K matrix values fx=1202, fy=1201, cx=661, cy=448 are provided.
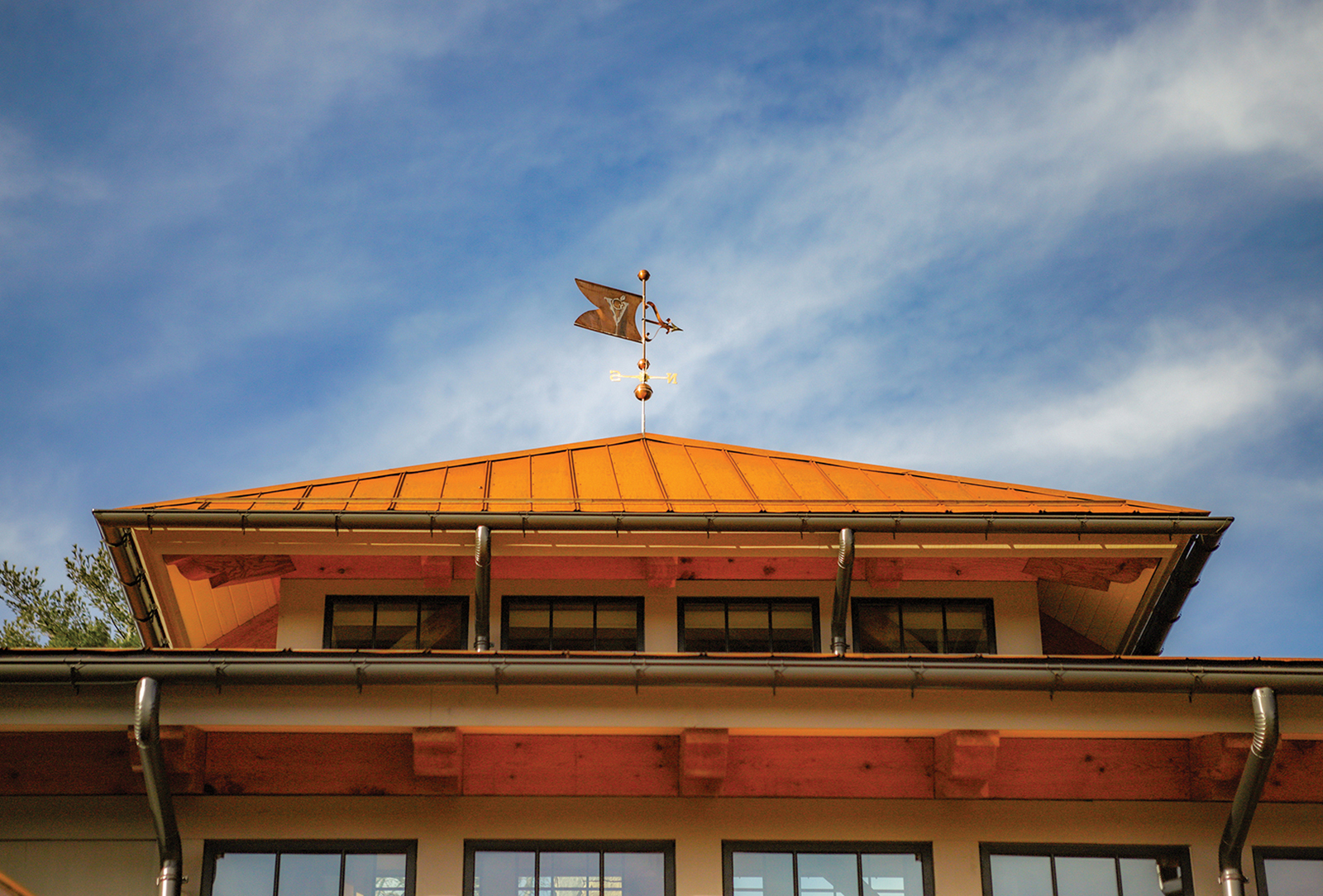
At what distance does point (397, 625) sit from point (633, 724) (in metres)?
2.84

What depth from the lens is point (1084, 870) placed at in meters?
8.30

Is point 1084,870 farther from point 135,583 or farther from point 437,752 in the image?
point 135,583

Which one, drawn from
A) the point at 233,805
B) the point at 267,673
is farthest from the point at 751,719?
the point at 233,805

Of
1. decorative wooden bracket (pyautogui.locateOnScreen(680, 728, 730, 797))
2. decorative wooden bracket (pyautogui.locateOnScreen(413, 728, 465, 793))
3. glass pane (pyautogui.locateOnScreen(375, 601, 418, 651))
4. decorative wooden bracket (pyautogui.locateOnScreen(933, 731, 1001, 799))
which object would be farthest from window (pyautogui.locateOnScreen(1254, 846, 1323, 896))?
glass pane (pyautogui.locateOnScreen(375, 601, 418, 651))

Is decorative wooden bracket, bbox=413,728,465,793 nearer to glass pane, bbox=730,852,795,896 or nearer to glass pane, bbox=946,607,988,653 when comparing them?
glass pane, bbox=730,852,795,896

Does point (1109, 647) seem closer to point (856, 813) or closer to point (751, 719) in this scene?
point (856, 813)

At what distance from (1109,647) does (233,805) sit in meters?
7.43

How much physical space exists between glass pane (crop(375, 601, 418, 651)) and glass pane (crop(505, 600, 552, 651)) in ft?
2.56

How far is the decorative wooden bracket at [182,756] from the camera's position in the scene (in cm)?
775

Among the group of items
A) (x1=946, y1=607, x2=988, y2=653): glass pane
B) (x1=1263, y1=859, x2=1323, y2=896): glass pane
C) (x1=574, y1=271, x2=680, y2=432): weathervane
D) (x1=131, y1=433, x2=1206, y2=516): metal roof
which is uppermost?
(x1=574, y1=271, x2=680, y2=432): weathervane

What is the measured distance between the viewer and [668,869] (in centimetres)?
818

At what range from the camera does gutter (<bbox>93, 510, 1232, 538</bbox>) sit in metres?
9.24

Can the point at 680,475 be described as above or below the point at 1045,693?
above

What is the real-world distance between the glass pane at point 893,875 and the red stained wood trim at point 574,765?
1437 millimetres
